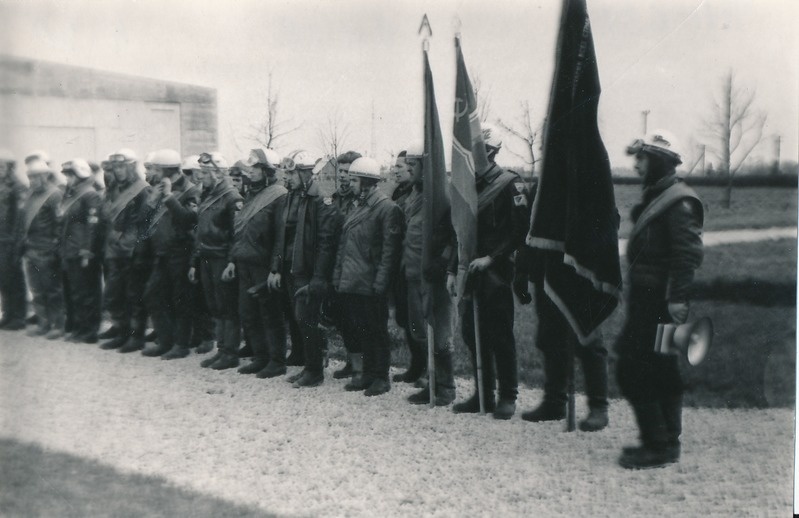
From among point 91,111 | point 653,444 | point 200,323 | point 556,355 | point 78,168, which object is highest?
point 91,111

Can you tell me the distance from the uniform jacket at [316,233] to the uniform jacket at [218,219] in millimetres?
760

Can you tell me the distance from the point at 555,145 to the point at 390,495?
2.18 meters

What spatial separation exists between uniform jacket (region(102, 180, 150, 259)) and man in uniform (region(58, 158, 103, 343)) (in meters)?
0.08

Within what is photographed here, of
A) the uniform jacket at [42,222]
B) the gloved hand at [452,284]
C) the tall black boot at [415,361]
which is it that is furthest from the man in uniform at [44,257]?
the gloved hand at [452,284]

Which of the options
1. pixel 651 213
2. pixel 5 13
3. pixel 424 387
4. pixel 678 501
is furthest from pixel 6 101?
pixel 678 501

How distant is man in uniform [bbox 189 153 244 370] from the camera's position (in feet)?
23.3

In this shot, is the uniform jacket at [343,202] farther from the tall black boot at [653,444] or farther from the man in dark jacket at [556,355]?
the tall black boot at [653,444]

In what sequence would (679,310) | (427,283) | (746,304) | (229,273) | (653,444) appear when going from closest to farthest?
(679,310)
(653,444)
(746,304)
(427,283)
(229,273)

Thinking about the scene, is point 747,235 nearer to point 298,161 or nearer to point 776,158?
point 776,158

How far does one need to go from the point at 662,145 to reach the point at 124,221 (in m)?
4.21

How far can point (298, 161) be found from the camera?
6.44 metres

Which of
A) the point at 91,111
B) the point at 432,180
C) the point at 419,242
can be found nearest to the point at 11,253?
the point at 91,111

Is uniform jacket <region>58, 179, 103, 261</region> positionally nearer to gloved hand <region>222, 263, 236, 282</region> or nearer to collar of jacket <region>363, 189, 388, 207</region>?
gloved hand <region>222, 263, 236, 282</region>

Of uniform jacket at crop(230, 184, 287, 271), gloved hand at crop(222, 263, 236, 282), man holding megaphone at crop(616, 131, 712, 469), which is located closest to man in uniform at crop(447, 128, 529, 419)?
man holding megaphone at crop(616, 131, 712, 469)
